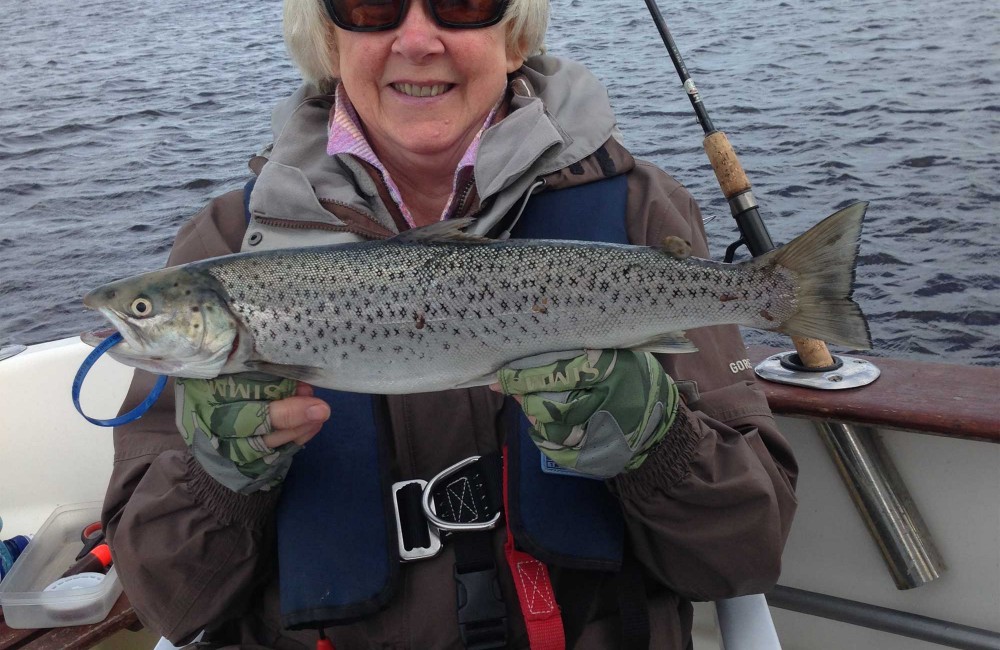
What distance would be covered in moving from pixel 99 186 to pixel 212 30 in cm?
1182

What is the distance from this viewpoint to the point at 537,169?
3279 millimetres

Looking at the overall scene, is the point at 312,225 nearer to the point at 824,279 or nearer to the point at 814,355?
the point at 824,279

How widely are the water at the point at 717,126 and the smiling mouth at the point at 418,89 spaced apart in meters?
4.73

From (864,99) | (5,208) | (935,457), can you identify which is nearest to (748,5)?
(864,99)

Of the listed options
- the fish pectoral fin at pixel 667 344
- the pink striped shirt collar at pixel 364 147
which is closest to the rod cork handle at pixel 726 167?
the pink striped shirt collar at pixel 364 147

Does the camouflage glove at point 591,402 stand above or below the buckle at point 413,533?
above

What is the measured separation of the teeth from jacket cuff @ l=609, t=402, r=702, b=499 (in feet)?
4.90

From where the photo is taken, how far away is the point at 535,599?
9.57 feet

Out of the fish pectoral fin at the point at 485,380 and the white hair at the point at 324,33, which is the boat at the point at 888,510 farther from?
the white hair at the point at 324,33

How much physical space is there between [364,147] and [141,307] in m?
1.09

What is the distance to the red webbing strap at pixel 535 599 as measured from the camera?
287 cm

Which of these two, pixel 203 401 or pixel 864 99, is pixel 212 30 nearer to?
pixel 864 99

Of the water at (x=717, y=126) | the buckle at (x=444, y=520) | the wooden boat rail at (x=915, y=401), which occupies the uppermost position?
the buckle at (x=444, y=520)

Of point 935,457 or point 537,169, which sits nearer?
point 537,169
